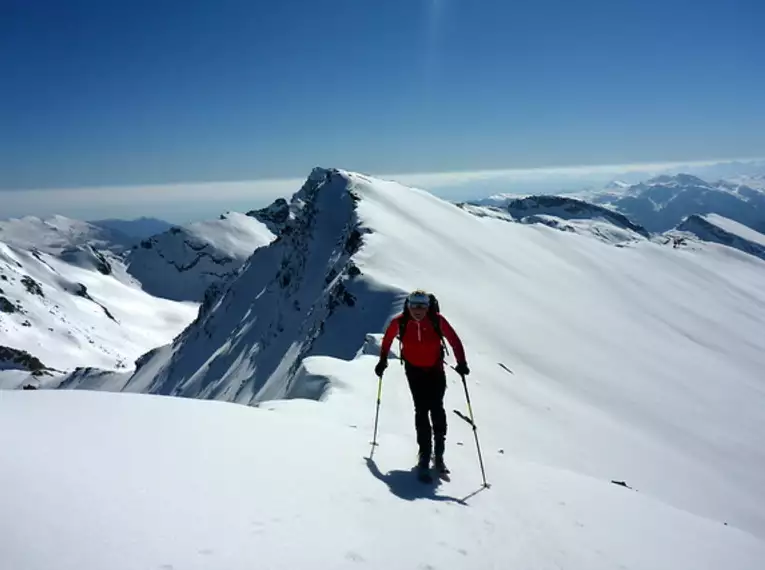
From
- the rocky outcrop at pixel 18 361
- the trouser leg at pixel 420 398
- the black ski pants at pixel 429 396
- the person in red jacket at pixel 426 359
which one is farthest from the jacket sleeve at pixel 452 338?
the rocky outcrop at pixel 18 361

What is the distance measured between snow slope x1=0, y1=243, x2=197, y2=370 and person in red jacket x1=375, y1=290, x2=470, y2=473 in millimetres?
121972

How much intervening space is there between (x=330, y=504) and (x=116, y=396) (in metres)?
5.32

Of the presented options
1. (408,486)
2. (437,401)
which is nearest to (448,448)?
(437,401)

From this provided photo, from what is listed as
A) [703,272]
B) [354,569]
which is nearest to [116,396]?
[354,569]

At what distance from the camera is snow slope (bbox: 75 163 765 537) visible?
1931cm

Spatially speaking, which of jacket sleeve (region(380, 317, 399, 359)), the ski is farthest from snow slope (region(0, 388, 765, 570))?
jacket sleeve (region(380, 317, 399, 359))

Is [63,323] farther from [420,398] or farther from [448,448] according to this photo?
[420,398]

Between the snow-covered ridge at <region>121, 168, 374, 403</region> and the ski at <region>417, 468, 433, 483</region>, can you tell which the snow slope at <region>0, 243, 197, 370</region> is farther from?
the ski at <region>417, 468, 433, 483</region>

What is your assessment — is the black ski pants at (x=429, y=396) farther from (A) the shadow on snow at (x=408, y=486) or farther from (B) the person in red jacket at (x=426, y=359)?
(A) the shadow on snow at (x=408, y=486)

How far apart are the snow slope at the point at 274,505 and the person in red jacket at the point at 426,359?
77 centimetres

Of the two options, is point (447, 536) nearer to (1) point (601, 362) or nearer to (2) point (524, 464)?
(2) point (524, 464)

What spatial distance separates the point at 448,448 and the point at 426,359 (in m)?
3.26

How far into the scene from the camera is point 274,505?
6.58 meters

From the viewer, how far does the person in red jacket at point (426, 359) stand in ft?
32.0
